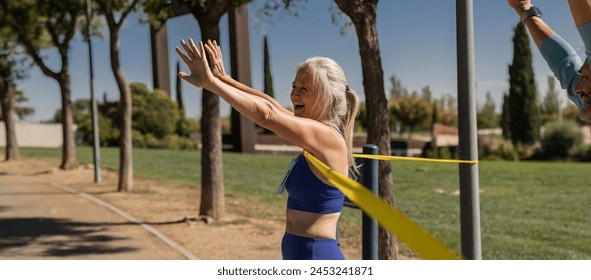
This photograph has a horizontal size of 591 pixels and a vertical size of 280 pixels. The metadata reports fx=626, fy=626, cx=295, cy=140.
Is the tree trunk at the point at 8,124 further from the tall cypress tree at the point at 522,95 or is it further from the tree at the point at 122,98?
the tall cypress tree at the point at 522,95

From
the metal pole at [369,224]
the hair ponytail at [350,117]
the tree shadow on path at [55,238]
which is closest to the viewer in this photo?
the hair ponytail at [350,117]

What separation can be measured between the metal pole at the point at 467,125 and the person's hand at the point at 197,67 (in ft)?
7.03

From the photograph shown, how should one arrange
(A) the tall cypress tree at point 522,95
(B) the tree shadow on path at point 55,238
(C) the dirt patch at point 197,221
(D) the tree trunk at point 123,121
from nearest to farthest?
(B) the tree shadow on path at point 55,238
(C) the dirt patch at point 197,221
(D) the tree trunk at point 123,121
(A) the tall cypress tree at point 522,95

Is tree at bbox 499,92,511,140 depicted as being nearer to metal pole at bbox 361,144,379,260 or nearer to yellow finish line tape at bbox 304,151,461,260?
metal pole at bbox 361,144,379,260

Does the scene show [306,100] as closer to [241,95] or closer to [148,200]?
[241,95]

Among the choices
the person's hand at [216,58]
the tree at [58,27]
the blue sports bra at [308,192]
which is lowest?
the blue sports bra at [308,192]

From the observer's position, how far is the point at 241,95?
8.05 feet

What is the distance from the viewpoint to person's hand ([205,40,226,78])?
3.03 m

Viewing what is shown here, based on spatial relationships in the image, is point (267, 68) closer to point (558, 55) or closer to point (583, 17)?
point (558, 55)

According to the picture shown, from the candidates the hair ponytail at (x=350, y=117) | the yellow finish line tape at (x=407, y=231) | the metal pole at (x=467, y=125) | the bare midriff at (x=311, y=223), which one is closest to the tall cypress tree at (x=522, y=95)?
the metal pole at (x=467, y=125)

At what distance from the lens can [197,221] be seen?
38.6 ft

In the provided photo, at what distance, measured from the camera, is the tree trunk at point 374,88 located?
757cm

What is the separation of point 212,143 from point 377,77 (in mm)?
5132
